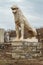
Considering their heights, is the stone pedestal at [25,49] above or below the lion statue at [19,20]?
below

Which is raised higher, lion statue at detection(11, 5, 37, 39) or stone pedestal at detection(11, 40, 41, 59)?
lion statue at detection(11, 5, 37, 39)

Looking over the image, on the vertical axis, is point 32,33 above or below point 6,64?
above

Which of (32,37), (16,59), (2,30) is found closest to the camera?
(16,59)

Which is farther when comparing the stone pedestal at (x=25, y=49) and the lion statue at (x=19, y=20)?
the lion statue at (x=19, y=20)

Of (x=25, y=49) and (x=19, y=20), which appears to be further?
(x=19, y=20)

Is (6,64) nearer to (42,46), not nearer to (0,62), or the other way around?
(0,62)

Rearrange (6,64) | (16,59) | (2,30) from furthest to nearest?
(2,30) < (16,59) < (6,64)

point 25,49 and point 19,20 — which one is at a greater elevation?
point 19,20

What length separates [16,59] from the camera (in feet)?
64.4

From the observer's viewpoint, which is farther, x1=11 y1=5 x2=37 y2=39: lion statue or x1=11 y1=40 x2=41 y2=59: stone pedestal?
x1=11 y1=5 x2=37 y2=39: lion statue

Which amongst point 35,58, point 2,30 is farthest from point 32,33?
point 2,30

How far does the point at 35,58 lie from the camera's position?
65.3 feet

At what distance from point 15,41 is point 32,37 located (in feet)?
3.98

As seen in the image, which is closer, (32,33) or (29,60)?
(29,60)
